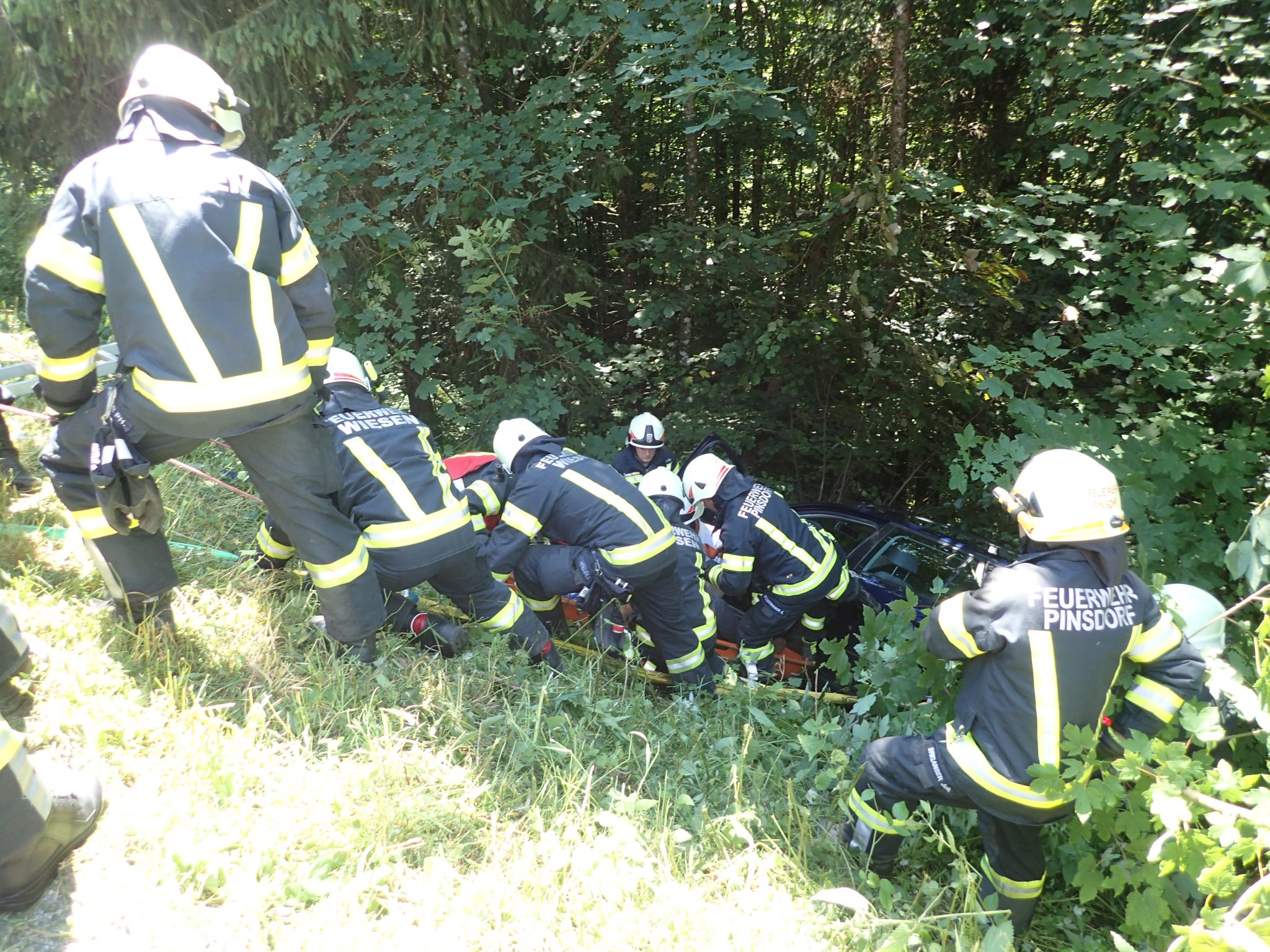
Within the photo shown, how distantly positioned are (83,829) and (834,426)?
6973 mm

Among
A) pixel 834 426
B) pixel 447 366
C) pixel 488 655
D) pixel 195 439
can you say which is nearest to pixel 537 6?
pixel 447 366

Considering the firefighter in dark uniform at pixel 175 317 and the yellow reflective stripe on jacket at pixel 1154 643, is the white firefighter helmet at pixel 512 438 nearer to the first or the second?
the firefighter in dark uniform at pixel 175 317

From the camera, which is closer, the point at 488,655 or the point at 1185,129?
the point at 488,655

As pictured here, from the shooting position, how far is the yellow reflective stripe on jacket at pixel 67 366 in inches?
112

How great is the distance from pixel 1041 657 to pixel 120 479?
309cm

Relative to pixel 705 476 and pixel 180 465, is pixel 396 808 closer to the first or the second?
pixel 180 465

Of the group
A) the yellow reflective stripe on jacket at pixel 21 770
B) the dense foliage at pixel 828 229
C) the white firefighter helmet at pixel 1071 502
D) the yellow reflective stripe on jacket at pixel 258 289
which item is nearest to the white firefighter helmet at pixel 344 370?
the yellow reflective stripe on jacket at pixel 258 289

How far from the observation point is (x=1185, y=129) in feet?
16.0

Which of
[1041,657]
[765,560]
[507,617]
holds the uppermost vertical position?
[1041,657]

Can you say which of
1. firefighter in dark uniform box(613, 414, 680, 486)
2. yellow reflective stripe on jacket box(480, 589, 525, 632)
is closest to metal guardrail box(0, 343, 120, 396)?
yellow reflective stripe on jacket box(480, 589, 525, 632)

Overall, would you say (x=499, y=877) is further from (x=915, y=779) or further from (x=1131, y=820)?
(x=1131, y=820)

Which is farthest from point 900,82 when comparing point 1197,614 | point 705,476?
point 1197,614

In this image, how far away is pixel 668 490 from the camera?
17.3 feet

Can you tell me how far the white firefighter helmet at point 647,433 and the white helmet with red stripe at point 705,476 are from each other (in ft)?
3.31
